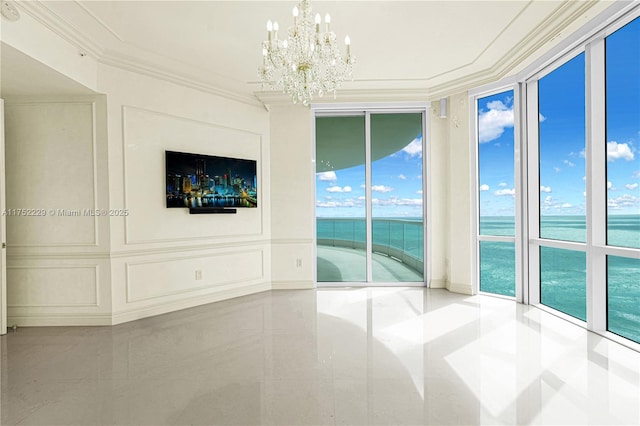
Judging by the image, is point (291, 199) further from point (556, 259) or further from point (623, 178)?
point (623, 178)

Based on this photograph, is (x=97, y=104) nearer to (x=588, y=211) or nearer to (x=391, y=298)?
(x=391, y=298)

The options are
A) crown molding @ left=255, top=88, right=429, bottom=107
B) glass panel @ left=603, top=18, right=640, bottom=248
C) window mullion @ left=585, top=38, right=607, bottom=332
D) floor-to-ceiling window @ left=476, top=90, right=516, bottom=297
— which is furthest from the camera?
crown molding @ left=255, top=88, right=429, bottom=107

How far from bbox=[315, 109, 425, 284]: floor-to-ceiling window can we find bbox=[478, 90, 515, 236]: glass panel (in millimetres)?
964

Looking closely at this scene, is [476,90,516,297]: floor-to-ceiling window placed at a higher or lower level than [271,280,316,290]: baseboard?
higher

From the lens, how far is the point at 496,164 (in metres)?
4.88

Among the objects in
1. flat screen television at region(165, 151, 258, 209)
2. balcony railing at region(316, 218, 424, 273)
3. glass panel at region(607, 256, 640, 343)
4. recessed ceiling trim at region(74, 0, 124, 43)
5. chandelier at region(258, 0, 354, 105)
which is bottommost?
glass panel at region(607, 256, 640, 343)

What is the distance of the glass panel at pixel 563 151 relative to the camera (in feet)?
12.4

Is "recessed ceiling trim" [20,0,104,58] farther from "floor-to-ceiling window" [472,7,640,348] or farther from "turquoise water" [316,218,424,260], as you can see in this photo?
"floor-to-ceiling window" [472,7,640,348]

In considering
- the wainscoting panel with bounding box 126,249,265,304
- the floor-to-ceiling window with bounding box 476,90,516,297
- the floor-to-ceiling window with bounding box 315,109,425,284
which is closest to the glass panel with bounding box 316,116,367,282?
the floor-to-ceiling window with bounding box 315,109,425,284

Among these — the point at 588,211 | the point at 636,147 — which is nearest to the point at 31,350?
the point at 588,211

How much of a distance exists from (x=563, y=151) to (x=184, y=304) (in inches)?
215

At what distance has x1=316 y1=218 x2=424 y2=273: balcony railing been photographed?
5609 mm

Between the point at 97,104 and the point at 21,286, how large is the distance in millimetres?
2394

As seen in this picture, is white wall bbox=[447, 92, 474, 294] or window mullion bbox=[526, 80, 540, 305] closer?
window mullion bbox=[526, 80, 540, 305]
